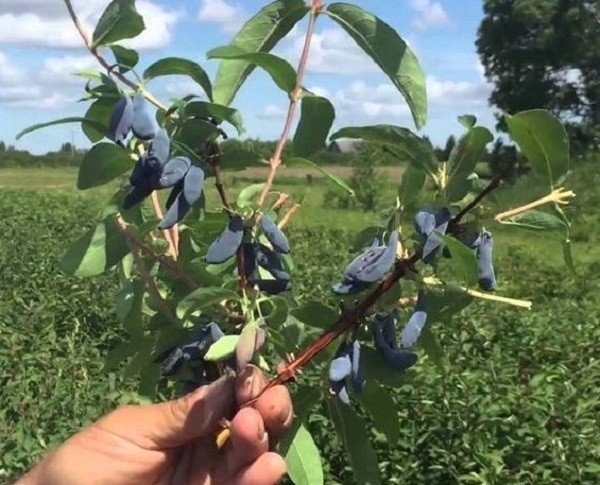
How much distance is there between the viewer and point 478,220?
3.76 feet

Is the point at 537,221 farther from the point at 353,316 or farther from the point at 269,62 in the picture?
the point at 269,62

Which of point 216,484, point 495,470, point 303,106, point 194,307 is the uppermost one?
point 303,106

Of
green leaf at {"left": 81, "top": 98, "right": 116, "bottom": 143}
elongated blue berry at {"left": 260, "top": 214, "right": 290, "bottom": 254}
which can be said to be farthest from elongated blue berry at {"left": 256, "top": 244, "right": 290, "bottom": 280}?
green leaf at {"left": 81, "top": 98, "right": 116, "bottom": 143}

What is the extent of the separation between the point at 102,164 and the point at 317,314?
0.30m

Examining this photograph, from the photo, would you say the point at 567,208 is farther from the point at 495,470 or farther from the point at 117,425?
the point at 495,470

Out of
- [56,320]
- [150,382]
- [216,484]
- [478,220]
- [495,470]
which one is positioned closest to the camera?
[478,220]

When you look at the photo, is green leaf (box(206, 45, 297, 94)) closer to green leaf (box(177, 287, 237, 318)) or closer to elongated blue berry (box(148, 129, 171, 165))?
elongated blue berry (box(148, 129, 171, 165))

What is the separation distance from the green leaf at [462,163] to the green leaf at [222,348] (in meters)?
0.27

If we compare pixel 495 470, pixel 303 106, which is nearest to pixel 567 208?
pixel 303 106

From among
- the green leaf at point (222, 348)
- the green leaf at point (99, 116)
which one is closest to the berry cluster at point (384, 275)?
the green leaf at point (222, 348)

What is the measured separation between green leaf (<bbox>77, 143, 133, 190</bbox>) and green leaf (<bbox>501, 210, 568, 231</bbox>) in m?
0.41

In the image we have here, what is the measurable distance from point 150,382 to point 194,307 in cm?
31

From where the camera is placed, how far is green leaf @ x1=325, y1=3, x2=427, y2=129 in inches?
45.2

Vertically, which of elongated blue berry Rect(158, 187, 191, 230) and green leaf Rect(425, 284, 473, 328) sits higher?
elongated blue berry Rect(158, 187, 191, 230)
